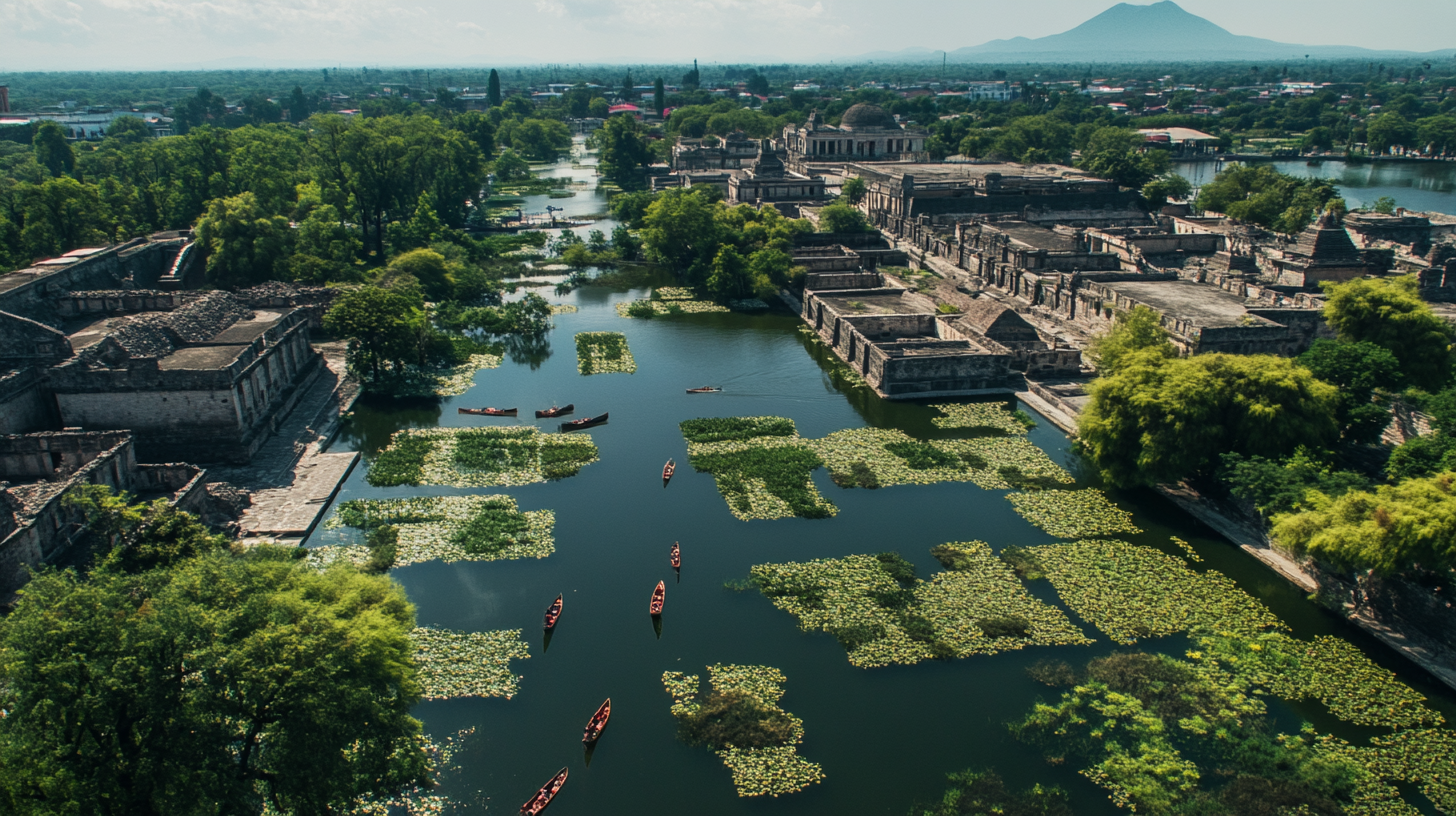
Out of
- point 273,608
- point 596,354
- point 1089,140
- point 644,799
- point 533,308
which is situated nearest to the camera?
point 273,608

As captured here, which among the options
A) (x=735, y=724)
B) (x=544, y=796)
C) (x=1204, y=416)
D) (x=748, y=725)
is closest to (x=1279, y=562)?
(x=1204, y=416)

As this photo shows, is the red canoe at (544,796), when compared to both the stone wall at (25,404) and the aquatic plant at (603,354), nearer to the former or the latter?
the stone wall at (25,404)

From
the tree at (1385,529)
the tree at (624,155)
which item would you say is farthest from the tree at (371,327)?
the tree at (624,155)

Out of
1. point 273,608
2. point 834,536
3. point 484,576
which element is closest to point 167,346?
point 484,576

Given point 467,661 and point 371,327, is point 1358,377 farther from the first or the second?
point 371,327

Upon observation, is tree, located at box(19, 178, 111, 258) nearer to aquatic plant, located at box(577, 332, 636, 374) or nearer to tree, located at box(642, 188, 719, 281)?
aquatic plant, located at box(577, 332, 636, 374)

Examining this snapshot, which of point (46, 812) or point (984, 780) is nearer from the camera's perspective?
point (46, 812)

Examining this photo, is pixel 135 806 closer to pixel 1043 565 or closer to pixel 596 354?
pixel 1043 565
